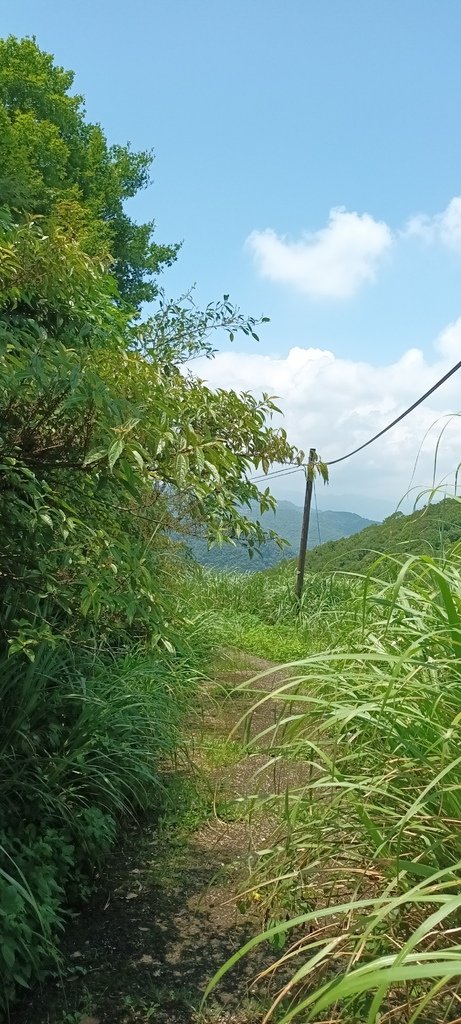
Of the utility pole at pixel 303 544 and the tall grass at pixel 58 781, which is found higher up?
the utility pole at pixel 303 544

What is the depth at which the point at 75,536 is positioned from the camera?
91.7 inches

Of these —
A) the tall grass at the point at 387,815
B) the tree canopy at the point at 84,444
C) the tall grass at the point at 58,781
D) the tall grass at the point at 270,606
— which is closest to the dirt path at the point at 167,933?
the tall grass at the point at 58,781

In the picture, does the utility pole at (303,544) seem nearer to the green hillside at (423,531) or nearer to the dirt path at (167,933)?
the dirt path at (167,933)

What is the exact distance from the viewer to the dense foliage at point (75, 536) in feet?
6.24

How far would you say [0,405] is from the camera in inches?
77.3

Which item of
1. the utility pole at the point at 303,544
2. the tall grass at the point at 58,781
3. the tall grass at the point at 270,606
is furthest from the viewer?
the utility pole at the point at 303,544

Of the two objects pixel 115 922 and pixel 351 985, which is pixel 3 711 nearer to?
pixel 115 922

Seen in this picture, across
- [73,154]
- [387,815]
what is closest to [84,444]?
[387,815]

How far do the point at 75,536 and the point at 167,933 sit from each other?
1210 mm

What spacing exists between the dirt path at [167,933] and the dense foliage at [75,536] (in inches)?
4.1

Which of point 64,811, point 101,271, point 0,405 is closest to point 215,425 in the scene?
point 101,271

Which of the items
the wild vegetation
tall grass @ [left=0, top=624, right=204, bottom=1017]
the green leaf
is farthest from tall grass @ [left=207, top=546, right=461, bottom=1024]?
tall grass @ [left=0, top=624, right=204, bottom=1017]

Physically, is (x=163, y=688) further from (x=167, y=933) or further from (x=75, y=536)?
(x=75, y=536)

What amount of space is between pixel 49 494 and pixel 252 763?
2.18m
